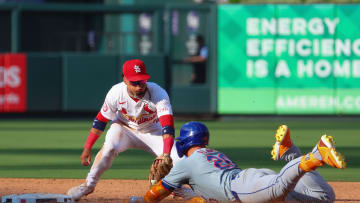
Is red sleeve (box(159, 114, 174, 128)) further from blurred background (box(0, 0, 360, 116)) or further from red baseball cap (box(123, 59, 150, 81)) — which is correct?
blurred background (box(0, 0, 360, 116))

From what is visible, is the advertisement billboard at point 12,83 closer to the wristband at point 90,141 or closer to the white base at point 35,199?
the wristband at point 90,141

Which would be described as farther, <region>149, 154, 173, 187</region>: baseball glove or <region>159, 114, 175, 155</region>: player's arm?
<region>159, 114, 175, 155</region>: player's arm

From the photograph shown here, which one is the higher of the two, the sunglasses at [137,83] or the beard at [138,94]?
the sunglasses at [137,83]

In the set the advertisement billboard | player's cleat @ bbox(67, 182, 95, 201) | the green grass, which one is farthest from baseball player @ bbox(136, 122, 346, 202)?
the advertisement billboard

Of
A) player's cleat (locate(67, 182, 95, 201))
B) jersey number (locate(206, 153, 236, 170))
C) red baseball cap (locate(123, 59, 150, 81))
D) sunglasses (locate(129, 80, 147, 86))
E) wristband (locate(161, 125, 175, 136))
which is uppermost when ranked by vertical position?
red baseball cap (locate(123, 59, 150, 81))

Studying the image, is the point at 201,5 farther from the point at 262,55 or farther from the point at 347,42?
the point at 347,42

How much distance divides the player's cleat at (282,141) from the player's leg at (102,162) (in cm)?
151

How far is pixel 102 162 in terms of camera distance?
7.20 m

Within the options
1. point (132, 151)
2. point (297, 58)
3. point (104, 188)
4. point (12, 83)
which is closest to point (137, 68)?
point (104, 188)

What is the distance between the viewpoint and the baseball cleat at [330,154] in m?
5.45

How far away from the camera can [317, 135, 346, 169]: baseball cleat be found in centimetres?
545

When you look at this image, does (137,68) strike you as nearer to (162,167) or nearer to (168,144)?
(168,144)

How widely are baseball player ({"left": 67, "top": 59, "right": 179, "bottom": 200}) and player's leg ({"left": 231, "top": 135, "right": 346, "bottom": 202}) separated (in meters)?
0.93

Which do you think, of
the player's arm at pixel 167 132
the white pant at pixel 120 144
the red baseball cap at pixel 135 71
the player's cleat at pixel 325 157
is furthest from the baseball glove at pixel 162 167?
the player's cleat at pixel 325 157
